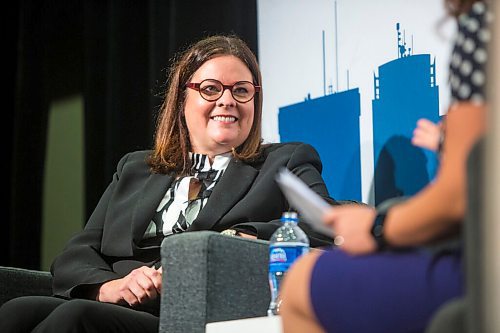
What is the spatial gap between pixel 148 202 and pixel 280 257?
2.07 ft

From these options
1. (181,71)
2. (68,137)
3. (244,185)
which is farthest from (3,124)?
(244,185)

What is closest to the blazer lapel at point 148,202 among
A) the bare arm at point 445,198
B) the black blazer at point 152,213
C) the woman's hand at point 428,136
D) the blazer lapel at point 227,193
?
the black blazer at point 152,213

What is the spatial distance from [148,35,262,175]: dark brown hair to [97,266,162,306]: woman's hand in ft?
1.41

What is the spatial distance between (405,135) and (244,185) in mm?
471

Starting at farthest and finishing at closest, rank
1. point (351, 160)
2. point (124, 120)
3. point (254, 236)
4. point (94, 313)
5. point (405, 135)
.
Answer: point (124, 120) < point (351, 160) < point (405, 135) < point (254, 236) < point (94, 313)

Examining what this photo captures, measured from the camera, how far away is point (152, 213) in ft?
8.10

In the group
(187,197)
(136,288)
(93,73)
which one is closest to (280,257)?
(136,288)

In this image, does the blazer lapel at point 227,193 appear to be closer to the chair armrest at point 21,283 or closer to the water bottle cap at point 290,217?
the water bottle cap at point 290,217

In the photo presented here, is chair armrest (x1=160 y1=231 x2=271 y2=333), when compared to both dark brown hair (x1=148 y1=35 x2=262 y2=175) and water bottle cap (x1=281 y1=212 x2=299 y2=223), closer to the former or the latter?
water bottle cap (x1=281 y1=212 x2=299 y2=223)

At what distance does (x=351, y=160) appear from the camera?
264 centimetres

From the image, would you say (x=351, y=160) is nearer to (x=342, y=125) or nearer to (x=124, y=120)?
(x=342, y=125)

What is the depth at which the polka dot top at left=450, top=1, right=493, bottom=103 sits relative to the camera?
0.93 meters

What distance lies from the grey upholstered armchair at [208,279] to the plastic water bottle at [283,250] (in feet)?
0.11

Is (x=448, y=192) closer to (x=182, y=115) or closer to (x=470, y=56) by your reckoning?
(x=470, y=56)
